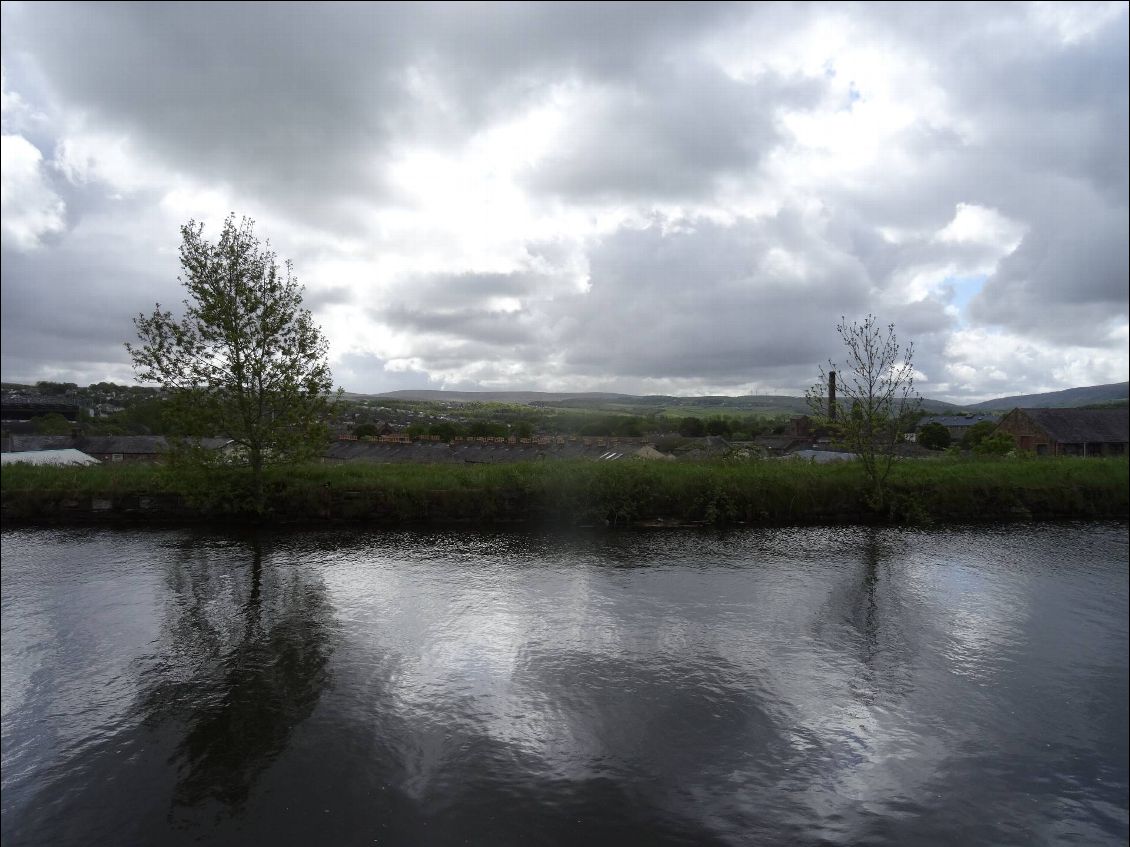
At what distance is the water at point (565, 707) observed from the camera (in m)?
4.10

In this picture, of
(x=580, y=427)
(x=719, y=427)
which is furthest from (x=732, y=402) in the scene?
(x=580, y=427)

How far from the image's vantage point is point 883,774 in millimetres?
4520

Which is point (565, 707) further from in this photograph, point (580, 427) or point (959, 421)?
point (959, 421)

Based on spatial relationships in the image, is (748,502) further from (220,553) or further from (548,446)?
(220,553)

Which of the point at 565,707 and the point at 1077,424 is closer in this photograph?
the point at 565,707

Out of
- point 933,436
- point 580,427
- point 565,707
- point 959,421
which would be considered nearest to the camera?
point 565,707

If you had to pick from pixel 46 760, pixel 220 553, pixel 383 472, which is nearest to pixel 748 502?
pixel 383 472

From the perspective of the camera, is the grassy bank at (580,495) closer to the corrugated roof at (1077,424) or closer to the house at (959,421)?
the corrugated roof at (1077,424)

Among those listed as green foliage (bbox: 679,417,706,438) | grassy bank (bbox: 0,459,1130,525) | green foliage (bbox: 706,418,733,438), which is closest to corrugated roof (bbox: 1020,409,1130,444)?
grassy bank (bbox: 0,459,1130,525)

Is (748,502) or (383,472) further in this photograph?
(383,472)

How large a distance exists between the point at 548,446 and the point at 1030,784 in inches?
552

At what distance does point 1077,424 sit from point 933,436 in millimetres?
4797

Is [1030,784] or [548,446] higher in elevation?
[548,446]

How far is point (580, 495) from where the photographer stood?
A: 1428 centimetres
